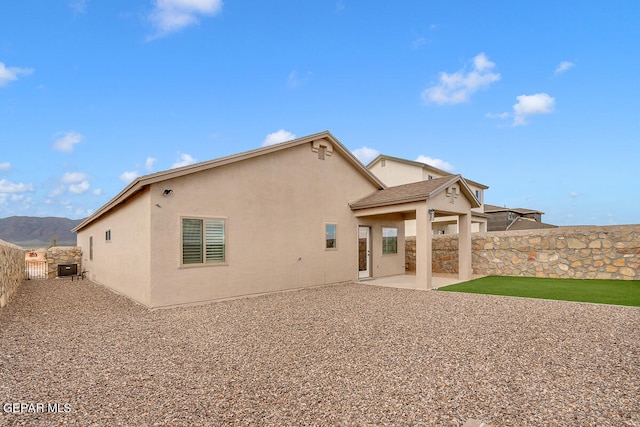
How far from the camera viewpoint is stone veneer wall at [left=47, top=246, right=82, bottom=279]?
1775cm

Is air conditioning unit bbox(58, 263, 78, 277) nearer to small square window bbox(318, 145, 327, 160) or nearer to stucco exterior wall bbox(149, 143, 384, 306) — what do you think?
stucco exterior wall bbox(149, 143, 384, 306)

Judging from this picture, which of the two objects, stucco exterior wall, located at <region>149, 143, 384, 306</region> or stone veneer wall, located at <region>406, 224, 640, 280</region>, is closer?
stucco exterior wall, located at <region>149, 143, 384, 306</region>

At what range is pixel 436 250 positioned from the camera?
55.5ft

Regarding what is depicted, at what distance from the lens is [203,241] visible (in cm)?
905

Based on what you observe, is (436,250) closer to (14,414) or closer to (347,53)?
(347,53)

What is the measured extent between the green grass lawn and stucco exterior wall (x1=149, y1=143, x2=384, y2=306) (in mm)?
4995

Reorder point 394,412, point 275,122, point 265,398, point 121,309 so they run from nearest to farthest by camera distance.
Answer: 1. point 394,412
2. point 265,398
3. point 121,309
4. point 275,122

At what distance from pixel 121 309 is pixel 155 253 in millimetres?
1972

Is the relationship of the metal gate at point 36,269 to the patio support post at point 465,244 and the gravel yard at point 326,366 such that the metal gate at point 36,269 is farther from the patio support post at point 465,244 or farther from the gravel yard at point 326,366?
the patio support post at point 465,244

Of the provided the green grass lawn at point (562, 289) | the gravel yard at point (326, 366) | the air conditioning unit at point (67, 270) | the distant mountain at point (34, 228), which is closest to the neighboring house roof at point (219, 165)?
the gravel yard at point (326, 366)

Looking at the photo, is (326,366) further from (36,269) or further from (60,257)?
(36,269)

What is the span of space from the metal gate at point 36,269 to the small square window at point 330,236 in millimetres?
17249

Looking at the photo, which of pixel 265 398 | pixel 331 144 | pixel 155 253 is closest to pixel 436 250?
pixel 331 144

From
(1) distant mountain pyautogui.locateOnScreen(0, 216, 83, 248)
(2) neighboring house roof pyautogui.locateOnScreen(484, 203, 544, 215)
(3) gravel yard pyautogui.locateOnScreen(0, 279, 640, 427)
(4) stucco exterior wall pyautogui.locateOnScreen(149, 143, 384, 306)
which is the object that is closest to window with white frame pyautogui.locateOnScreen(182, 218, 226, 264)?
(4) stucco exterior wall pyautogui.locateOnScreen(149, 143, 384, 306)
